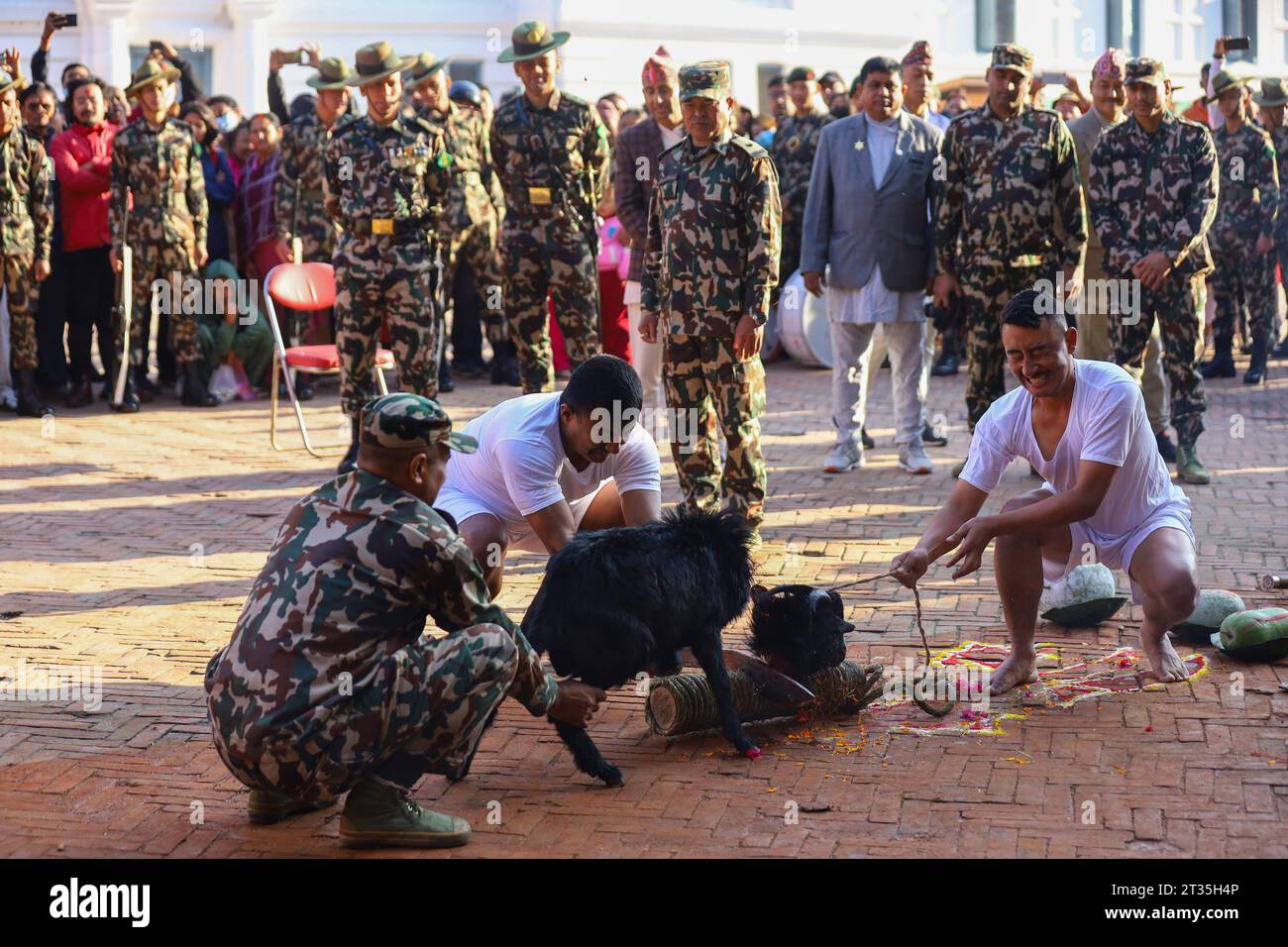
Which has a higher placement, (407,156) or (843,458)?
(407,156)

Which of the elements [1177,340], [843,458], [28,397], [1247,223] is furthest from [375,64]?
[1247,223]

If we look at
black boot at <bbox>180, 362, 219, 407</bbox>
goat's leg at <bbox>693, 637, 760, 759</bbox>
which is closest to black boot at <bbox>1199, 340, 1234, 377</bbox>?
black boot at <bbox>180, 362, 219, 407</bbox>

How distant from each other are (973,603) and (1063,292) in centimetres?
290

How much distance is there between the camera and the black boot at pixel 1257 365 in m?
12.9

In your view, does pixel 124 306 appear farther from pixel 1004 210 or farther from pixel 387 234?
pixel 1004 210

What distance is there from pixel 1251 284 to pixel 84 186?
30.0 feet

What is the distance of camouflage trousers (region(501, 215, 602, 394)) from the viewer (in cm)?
983

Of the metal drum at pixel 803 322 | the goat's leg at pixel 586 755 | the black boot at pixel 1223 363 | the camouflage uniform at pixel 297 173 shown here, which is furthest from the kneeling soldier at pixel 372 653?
the black boot at pixel 1223 363

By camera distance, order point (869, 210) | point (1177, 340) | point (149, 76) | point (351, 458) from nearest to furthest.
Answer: point (351, 458) → point (1177, 340) → point (869, 210) → point (149, 76)

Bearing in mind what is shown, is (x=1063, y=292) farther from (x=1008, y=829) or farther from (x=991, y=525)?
(x=1008, y=829)

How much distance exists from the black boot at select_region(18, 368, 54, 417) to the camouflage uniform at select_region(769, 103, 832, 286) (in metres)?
5.77

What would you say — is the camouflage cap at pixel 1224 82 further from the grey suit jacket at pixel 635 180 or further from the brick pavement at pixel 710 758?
the brick pavement at pixel 710 758

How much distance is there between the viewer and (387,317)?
953cm

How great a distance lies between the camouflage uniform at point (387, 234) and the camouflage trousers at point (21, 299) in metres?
3.12
